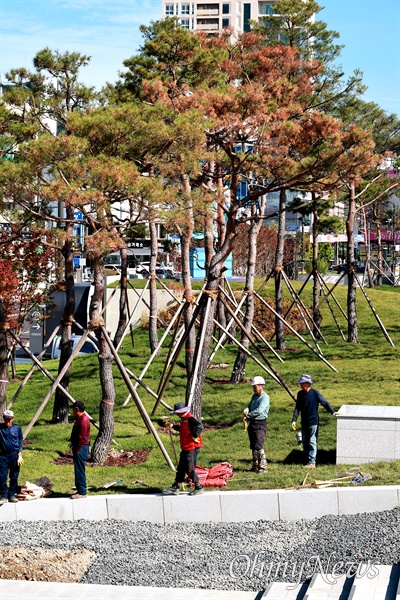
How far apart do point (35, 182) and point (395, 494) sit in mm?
8580

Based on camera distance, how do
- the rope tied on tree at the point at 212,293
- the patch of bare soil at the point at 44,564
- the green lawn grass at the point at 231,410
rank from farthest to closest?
the rope tied on tree at the point at 212,293 < the green lawn grass at the point at 231,410 < the patch of bare soil at the point at 44,564

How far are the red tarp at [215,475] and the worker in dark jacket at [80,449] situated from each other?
1668mm

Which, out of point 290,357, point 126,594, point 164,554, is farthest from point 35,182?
point 290,357

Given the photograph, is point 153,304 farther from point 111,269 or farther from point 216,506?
point 111,269

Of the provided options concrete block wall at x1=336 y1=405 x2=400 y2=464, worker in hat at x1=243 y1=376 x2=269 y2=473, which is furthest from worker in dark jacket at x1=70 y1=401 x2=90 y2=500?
concrete block wall at x1=336 y1=405 x2=400 y2=464

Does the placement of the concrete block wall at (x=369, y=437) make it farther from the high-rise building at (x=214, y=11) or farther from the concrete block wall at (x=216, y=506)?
the high-rise building at (x=214, y=11)

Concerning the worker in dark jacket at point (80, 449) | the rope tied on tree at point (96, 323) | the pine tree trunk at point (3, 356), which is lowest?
the worker in dark jacket at point (80, 449)

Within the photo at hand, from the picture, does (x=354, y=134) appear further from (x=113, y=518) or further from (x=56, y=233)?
(x=113, y=518)

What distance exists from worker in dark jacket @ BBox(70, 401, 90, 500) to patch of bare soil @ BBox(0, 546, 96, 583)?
6.46 ft

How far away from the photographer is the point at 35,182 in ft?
54.4

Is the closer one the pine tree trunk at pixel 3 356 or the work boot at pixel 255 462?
the work boot at pixel 255 462

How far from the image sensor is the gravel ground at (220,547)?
9961 mm

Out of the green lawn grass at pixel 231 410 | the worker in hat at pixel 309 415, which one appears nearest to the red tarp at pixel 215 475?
the green lawn grass at pixel 231 410

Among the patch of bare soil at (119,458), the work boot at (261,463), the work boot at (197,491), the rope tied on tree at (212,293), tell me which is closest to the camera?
the work boot at (197,491)
